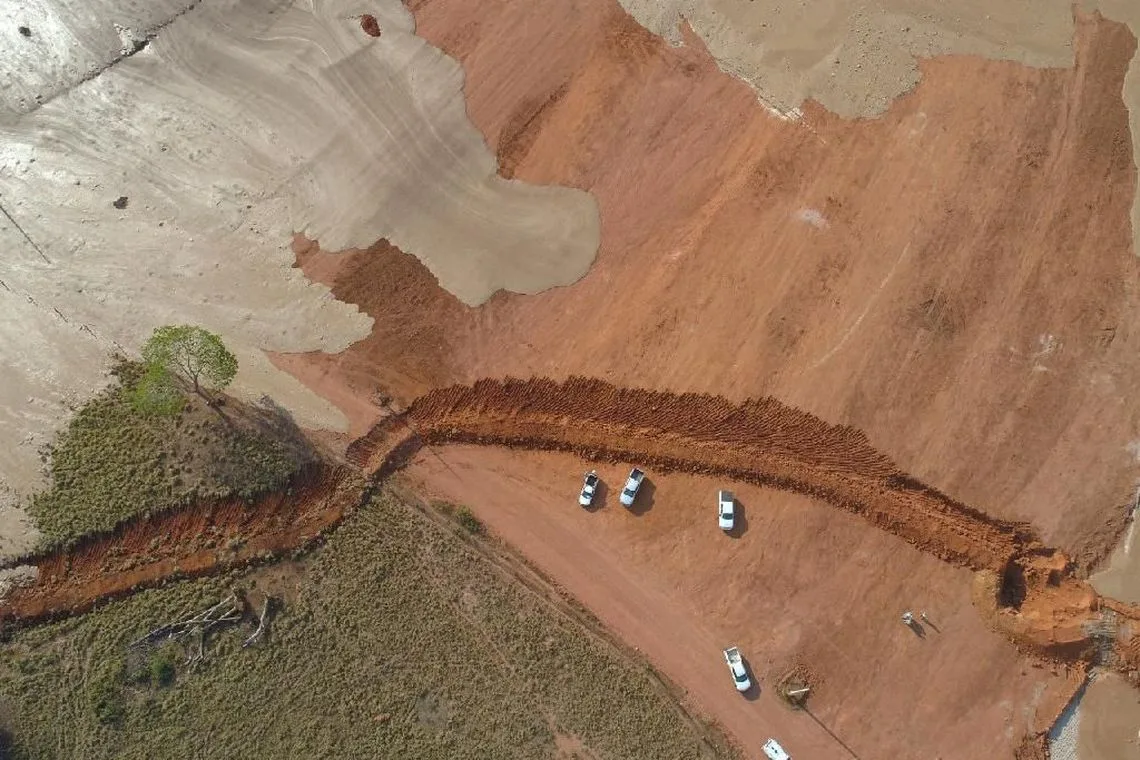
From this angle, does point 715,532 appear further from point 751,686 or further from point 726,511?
point 751,686

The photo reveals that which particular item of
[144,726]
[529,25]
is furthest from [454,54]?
[144,726]

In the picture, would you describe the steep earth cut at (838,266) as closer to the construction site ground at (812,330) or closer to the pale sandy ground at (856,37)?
the construction site ground at (812,330)

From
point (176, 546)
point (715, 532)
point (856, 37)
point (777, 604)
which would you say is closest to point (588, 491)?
point (715, 532)

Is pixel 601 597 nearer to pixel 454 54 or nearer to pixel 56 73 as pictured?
pixel 454 54

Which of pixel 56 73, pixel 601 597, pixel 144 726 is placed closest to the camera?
pixel 144 726

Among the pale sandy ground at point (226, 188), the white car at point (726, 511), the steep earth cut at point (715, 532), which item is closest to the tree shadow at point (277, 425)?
the pale sandy ground at point (226, 188)
